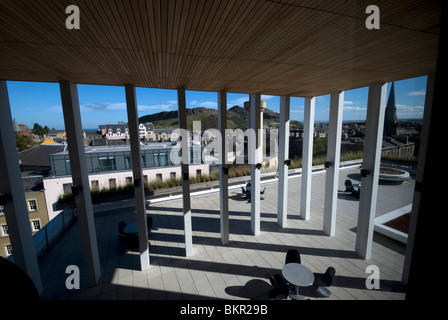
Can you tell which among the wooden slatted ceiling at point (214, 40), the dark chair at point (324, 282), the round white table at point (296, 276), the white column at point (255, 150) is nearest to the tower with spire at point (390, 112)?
the wooden slatted ceiling at point (214, 40)

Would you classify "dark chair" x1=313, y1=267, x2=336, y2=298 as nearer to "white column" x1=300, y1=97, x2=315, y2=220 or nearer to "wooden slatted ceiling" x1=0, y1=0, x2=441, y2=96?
"white column" x1=300, y1=97, x2=315, y2=220

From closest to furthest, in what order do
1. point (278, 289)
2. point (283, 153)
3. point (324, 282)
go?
point (278, 289) < point (324, 282) < point (283, 153)

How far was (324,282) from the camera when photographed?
154 inches

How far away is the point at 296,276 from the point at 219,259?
219 cm

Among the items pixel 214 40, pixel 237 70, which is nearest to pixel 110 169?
pixel 237 70

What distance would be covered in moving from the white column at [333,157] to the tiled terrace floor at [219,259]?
1.93ft

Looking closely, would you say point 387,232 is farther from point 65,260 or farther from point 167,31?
point 65,260

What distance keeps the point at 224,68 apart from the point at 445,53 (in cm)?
299

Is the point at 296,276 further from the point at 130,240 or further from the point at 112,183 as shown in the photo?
the point at 112,183

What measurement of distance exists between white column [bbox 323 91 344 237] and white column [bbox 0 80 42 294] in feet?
25.8

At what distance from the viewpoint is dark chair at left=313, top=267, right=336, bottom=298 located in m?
3.86

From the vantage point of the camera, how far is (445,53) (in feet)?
3.61

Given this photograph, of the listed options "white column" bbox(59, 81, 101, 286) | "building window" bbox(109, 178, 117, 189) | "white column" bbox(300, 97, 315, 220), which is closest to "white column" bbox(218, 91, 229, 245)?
"white column" bbox(300, 97, 315, 220)
